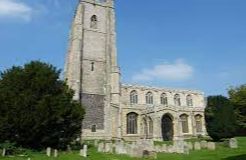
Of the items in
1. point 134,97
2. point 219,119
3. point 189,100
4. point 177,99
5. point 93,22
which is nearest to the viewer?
point 219,119

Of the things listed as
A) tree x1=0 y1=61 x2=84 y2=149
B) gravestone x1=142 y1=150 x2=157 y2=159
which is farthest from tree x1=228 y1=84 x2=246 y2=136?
gravestone x1=142 y1=150 x2=157 y2=159

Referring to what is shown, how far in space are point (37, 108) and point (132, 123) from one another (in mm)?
22889

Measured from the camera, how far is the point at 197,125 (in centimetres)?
5184

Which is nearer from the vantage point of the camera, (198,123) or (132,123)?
(132,123)

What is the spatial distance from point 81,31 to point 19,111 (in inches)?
903

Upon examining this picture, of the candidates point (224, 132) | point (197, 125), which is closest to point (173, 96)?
point (197, 125)

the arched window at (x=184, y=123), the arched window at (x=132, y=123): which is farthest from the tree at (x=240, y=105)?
the arched window at (x=132, y=123)

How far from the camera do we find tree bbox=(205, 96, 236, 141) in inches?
1351

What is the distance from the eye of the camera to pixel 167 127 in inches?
1907

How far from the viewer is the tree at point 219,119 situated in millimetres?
34312

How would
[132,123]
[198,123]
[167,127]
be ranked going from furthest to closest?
1. [198,123]
2. [167,127]
3. [132,123]

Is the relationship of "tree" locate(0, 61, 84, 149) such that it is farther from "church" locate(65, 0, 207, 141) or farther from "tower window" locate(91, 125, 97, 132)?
"tower window" locate(91, 125, 97, 132)

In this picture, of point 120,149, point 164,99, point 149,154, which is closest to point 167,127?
point 164,99

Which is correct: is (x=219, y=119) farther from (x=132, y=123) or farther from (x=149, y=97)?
(x=149, y=97)
